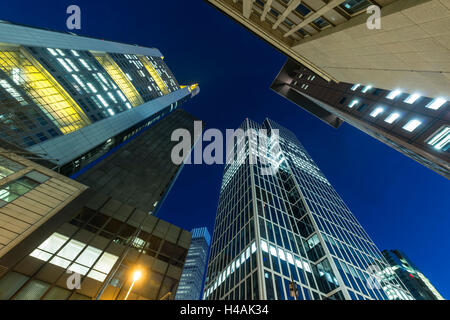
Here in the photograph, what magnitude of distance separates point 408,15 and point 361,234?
71.5 meters

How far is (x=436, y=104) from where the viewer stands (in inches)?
1029

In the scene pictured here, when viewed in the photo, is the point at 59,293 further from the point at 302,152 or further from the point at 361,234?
the point at 302,152

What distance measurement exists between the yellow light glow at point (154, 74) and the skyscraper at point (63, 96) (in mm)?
22206

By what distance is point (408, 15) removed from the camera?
8.38m

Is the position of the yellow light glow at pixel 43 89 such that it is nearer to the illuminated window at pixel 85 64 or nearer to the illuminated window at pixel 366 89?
the illuminated window at pixel 85 64

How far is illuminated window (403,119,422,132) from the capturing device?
28.9 m

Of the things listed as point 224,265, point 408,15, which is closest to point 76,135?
point 224,265

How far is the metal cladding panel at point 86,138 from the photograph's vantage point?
1490 inches

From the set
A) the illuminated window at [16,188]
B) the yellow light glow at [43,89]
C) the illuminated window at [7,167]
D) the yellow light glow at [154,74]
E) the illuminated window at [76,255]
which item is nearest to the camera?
the illuminated window at [76,255]

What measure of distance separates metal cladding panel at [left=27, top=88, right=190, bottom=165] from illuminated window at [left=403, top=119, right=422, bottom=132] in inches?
2017

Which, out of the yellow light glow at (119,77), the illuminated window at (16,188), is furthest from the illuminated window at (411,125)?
the yellow light glow at (119,77)

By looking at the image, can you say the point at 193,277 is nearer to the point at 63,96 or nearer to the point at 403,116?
the point at 63,96

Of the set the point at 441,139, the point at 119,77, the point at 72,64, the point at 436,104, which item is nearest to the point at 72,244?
the point at 441,139

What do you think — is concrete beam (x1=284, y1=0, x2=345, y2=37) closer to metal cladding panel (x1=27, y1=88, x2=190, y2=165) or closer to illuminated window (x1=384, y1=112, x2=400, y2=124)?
illuminated window (x1=384, y1=112, x2=400, y2=124)
